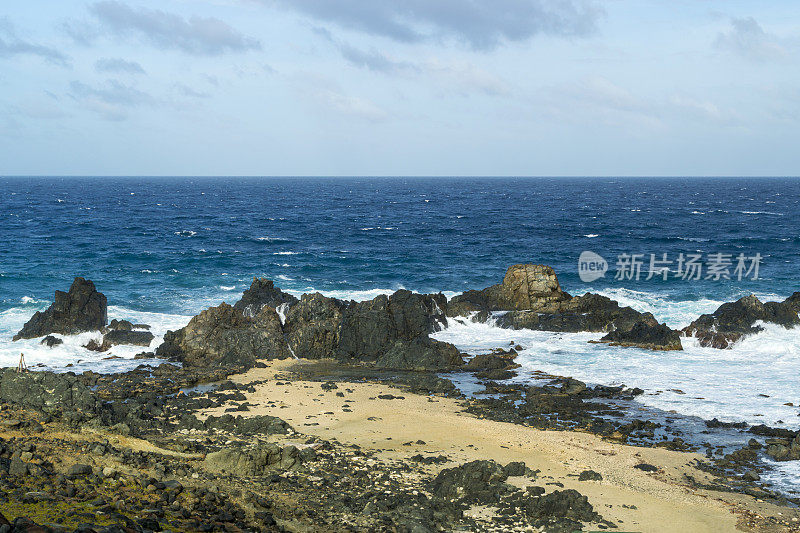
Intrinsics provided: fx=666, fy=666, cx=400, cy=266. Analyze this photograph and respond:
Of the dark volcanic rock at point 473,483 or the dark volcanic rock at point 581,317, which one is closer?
the dark volcanic rock at point 473,483

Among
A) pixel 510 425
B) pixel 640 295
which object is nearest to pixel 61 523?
pixel 510 425

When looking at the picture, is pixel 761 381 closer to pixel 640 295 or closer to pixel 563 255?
pixel 640 295

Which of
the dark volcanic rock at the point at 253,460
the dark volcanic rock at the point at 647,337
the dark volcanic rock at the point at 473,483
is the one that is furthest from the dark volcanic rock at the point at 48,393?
the dark volcanic rock at the point at 647,337

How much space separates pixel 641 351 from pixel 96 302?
1085 inches

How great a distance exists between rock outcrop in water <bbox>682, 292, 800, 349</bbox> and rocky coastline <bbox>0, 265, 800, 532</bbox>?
0.10 m

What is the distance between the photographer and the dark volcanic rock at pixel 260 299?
36406mm

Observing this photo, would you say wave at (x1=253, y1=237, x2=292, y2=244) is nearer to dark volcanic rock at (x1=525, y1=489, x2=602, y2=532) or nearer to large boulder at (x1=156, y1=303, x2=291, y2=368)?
large boulder at (x1=156, y1=303, x2=291, y2=368)

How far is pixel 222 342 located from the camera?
102 ft

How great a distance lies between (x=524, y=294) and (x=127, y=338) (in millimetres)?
21922

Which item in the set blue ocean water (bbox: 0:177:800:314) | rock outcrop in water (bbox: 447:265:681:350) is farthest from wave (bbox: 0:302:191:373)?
rock outcrop in water (bbox: 447:265:681:350)

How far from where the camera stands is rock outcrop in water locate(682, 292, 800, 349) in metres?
32.8

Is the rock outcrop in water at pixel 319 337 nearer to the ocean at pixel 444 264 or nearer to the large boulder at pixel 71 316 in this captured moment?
the ocean at pixel 444 264

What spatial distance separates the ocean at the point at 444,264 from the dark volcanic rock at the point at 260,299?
152 inches

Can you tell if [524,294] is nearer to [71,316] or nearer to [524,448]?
[524,448]
